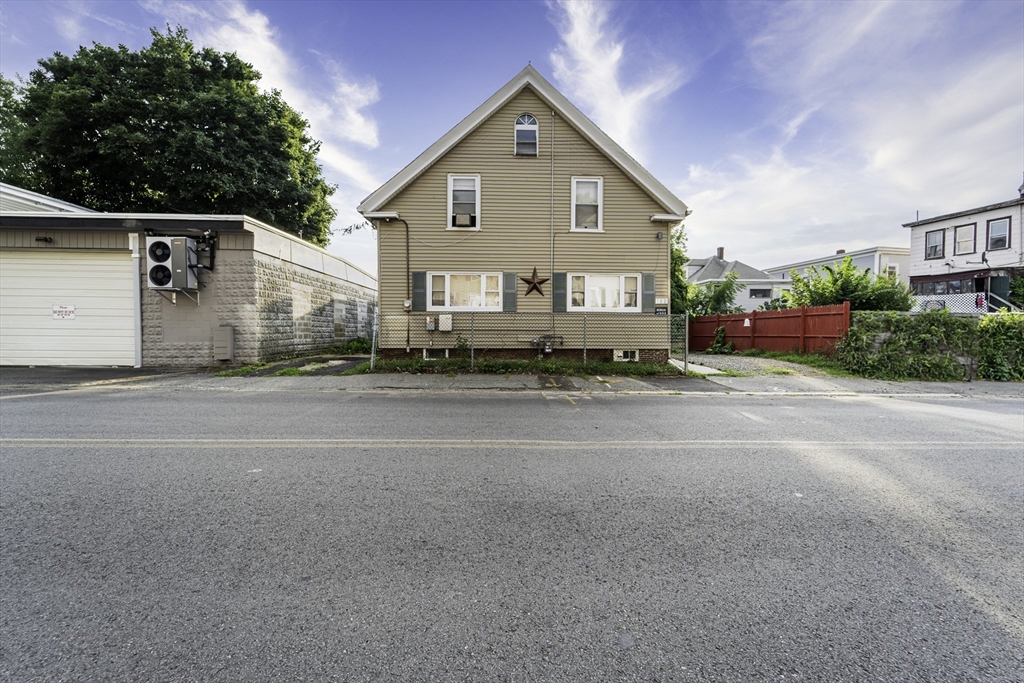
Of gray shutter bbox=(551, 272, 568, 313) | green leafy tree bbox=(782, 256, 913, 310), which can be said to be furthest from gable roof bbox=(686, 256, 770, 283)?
gray shutter bbox=(551, 272, 568, 313)

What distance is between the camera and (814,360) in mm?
15398

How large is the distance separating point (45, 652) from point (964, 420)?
10.7 metres

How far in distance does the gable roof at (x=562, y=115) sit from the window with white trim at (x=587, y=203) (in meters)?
0.97

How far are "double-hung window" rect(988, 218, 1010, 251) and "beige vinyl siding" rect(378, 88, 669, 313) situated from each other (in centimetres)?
2258

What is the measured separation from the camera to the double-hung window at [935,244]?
27.1 m

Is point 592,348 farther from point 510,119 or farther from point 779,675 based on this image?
point 779,675

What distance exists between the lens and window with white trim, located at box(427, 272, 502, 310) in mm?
14523

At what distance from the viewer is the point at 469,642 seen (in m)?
2.12

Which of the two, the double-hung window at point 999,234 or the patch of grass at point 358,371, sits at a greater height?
the double-hung window at point 999,234

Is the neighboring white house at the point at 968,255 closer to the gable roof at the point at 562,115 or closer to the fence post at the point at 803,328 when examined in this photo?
the fence post at the point at 803,328

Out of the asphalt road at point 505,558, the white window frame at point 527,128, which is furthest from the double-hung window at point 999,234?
the asphalt road at point 505,558

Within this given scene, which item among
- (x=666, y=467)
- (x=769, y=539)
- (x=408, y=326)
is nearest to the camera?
(x=769, y=539)

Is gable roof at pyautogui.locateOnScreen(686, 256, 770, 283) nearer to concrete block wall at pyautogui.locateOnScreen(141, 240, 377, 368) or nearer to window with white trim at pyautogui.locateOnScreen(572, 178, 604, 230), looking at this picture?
window with white trim at pyautogui.locateOnScreen(572, 178, 604, 230)

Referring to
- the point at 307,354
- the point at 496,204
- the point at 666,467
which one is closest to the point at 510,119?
the point at 496,204
